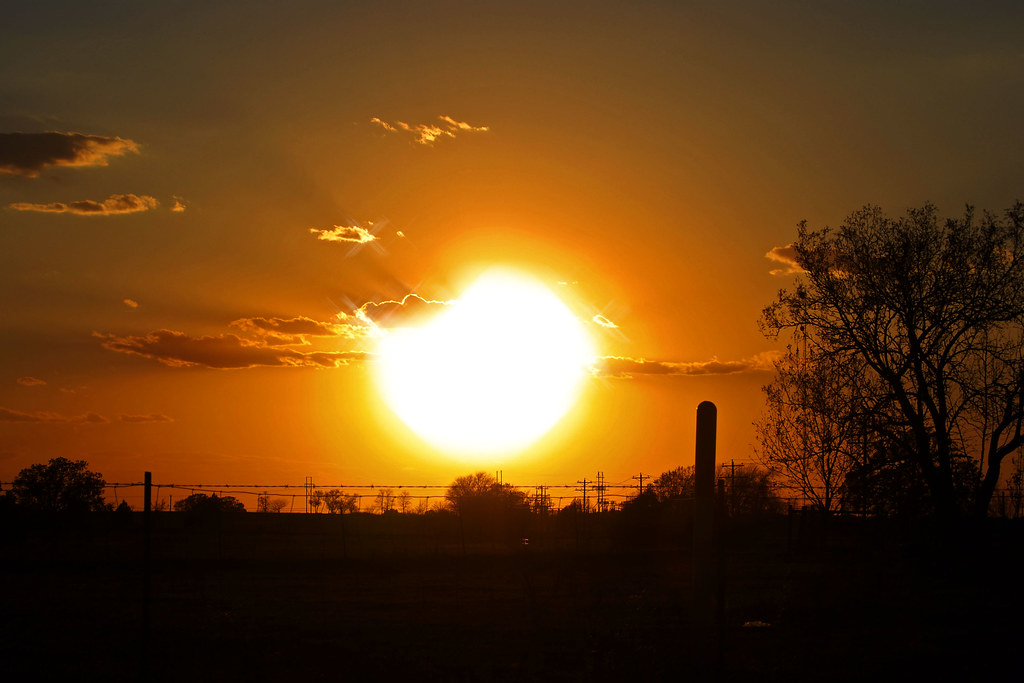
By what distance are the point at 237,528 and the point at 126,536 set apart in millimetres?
20439

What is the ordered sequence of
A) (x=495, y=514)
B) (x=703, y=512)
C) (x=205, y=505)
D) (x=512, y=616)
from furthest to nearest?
(x=205, y=505)
(x=495, y=514)
(x=512, y=616)
(x=703, y=512)

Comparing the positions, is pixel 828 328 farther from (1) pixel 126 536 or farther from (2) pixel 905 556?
(1) pixel 126 536

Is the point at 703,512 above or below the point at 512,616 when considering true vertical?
above

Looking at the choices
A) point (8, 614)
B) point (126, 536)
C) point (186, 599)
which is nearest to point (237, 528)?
point (126, 536)

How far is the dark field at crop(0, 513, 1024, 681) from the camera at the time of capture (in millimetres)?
13664

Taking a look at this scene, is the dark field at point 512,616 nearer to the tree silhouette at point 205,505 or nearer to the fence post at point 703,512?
the fence post at point 703,512

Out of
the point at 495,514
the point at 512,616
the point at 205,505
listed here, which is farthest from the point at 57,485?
the point at 512,616

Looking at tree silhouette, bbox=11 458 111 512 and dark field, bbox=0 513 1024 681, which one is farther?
tree silhouette, bbox=11 458 111 512

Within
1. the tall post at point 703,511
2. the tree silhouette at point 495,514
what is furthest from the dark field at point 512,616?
the tree silhouette at point 495,514

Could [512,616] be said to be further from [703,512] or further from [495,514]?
[495,514]

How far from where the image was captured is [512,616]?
21.2 metres

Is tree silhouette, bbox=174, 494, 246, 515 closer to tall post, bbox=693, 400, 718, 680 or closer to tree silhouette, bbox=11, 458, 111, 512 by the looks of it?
tree silhouette, bbox=11, 458, 111, 512

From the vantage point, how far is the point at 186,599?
25.5m

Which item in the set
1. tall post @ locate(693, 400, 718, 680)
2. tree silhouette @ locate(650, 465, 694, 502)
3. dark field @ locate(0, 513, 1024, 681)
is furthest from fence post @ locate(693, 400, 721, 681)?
tree silhouette @ locate(650, 465, 694, 502)
